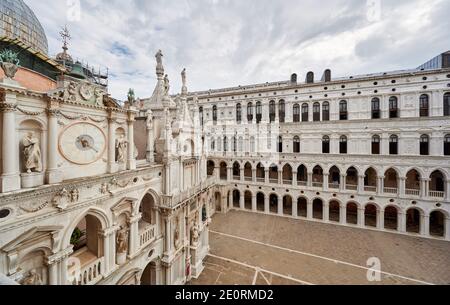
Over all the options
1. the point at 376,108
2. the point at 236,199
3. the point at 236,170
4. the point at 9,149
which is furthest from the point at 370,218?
the point at 9,149

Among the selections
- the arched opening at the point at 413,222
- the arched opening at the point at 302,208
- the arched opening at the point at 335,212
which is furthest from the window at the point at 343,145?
the arched opening at the point at 413,222

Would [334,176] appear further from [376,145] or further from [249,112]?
[249,112]

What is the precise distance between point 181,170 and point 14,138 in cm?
936

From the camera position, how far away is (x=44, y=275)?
744 centimetres

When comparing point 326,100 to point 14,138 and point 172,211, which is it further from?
point 14,138

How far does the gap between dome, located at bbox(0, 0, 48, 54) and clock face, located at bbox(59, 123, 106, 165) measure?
11732 millimetres

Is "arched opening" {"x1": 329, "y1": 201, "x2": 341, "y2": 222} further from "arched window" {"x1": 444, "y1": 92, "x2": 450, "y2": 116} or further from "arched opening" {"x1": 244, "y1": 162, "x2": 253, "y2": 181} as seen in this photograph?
"arched window" {"x1": 444, "y1": 92, "x2": 450, "y2": 116}

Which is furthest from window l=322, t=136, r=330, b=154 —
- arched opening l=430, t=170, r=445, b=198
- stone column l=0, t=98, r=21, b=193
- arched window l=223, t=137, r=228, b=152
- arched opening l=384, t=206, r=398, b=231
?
stone column l=0, t=98, r=21, b=193

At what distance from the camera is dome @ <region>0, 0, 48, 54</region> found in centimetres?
1537

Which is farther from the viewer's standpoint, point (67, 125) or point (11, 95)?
point (67, 125)

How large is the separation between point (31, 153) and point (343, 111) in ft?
99.7

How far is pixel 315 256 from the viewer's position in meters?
18.4

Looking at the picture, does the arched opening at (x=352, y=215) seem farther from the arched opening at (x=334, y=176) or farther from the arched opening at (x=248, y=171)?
the arched opening at (x=248, y=171)
